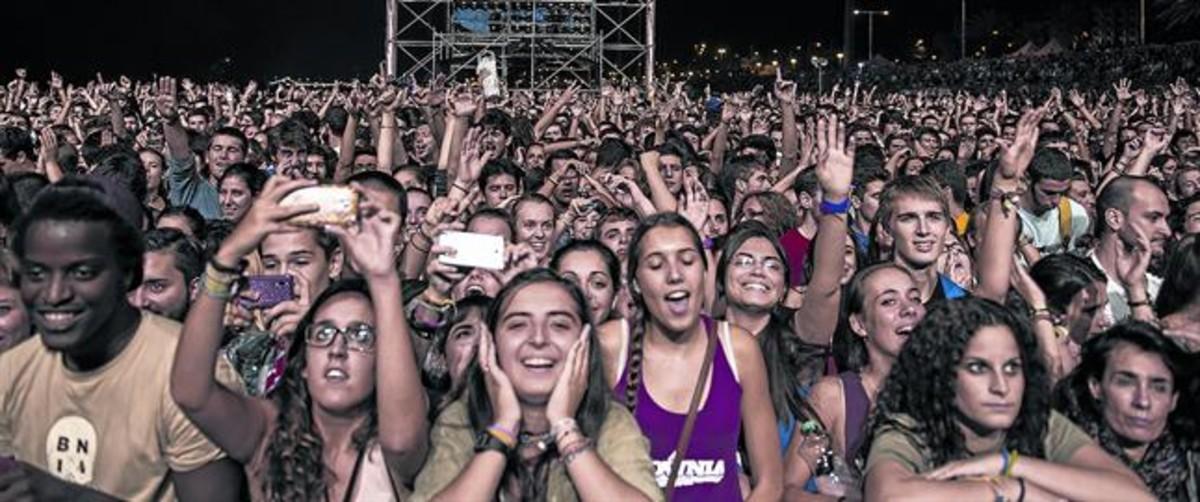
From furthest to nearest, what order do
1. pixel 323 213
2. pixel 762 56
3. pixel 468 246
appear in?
pixel 762 56 < pixel 468 246 < pixel 323 213

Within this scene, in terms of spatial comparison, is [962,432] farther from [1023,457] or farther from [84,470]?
[84,470]

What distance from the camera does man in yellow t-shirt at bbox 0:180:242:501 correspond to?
314cm

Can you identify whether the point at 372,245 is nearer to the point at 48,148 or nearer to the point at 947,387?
the point at 947,387

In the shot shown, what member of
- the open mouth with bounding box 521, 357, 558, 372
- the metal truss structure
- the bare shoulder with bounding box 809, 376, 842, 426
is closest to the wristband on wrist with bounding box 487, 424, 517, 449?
the open mouth with bounding box 521, 357, 558, 372

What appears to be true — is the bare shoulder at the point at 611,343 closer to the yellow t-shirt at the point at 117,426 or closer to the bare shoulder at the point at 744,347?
the bare shoulder at the point at 744,347

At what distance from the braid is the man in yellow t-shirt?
47.1 inches

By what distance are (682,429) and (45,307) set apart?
5.61ft

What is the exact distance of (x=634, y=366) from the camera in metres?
4.10

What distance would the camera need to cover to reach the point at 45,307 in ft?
10.3

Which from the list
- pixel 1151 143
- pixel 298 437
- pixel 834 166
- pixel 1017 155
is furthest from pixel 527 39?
pixel 298 437

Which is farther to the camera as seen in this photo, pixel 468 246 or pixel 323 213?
pixel 468 246

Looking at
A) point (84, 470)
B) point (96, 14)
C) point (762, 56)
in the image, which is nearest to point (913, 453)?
point (84, 470)

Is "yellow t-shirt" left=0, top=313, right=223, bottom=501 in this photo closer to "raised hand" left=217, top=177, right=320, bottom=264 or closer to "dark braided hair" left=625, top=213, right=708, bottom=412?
"raised hand" left=217, top=177, right=320, bottom=264

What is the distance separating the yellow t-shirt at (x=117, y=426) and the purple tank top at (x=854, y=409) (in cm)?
182
